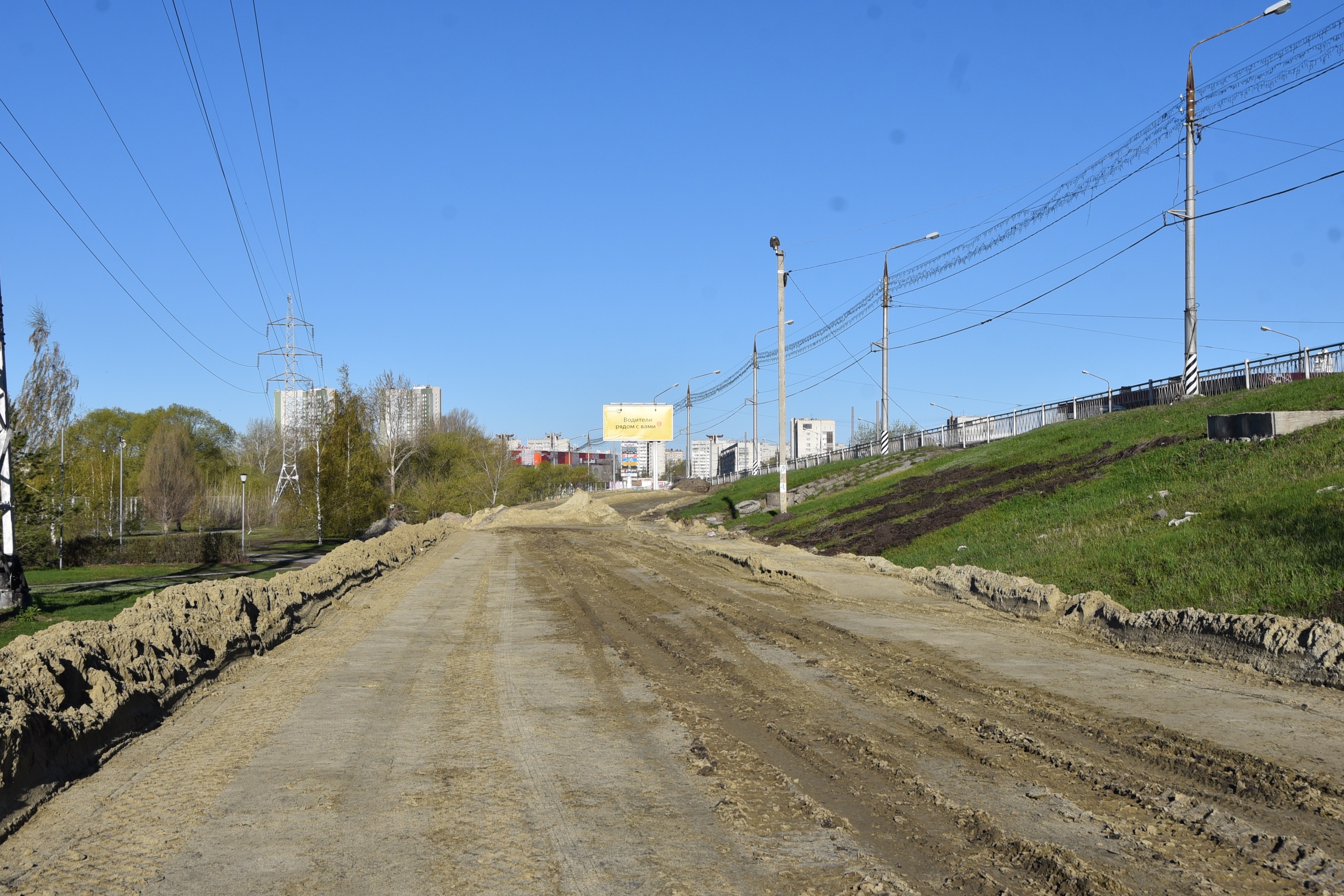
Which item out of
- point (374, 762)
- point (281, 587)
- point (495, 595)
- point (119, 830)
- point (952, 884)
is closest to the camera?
point (952, 884)

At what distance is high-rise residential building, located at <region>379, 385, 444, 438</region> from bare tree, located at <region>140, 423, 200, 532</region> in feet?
65.2

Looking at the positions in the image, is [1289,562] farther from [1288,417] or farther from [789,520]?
[789,520]

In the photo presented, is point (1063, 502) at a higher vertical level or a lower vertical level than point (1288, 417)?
lower

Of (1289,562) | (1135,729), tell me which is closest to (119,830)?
(1135,729)

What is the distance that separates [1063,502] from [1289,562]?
34.0 feet

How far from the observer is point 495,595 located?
18297 millimetres

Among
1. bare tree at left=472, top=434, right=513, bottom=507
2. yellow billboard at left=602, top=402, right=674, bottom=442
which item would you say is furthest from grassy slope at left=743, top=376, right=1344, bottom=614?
yellow billboard at left=602, top=402, right=674, bottom=442

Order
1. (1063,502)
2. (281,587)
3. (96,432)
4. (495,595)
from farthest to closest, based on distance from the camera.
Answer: (96,432) < (1063,502) < (495,595) < (281,587)

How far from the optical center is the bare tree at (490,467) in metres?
80.6

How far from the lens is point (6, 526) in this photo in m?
18.3

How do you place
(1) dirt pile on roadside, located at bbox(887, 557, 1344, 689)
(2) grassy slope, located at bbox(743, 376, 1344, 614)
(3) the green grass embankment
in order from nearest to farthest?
(1) dirt pile on roadside, located at bbox(887, 557, 1344, 689), (2) grassy slope, located at bbox(743, 376, 1344, 614), (3) the green grass embankment

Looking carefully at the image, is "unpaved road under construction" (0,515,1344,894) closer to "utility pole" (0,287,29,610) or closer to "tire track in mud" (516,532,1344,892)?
"tire track in mud" (516,532,1344,892)

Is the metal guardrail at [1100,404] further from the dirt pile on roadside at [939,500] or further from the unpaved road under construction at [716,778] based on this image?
the unpaved road under construction at [716,778]

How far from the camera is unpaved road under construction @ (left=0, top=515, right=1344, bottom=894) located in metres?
4.61
